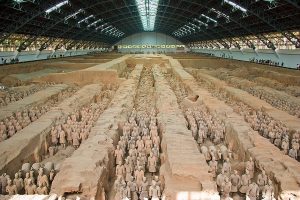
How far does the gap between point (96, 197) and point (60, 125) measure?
15.5 feet

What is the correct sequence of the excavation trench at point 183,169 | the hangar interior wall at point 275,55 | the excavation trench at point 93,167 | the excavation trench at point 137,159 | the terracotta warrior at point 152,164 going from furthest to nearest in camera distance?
the hangar interior wall at point 275,55 → the terracotta warrior at point 152,164 → the excavation trench at point 137,159 → the excavation trench at point 93,167 → the excavation trench at point 183,169

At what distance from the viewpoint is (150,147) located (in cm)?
877

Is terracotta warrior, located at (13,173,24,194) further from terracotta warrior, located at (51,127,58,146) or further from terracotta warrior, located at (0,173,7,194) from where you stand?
terracotta warrior, located at (51,127,58,146)

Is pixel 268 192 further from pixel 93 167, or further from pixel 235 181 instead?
pixel 93 167

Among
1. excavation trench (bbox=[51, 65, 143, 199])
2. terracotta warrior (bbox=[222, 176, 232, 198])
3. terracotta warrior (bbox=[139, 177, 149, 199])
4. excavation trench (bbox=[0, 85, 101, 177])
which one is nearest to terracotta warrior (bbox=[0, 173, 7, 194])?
excavation trench (bbox=[0, 85, 101, 177])

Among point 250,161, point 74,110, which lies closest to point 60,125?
point 74,110

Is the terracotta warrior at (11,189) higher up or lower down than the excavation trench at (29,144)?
lower down

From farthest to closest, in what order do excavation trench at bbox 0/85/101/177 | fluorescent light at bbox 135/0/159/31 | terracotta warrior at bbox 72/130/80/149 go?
fluorescent light at bbox 135/0/159/31, terracotta warrior at bbox 72/130/80/149, excavation trench at bbox 0/85/101/177

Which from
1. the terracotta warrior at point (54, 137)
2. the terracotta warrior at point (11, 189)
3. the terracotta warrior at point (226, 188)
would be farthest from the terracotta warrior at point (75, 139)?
the terracotta warrior at point (226, 188)

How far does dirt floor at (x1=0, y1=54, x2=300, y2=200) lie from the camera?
20.2ft

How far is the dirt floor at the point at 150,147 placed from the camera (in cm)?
615

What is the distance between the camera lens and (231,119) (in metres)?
10.6

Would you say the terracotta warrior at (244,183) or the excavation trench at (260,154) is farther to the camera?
the terracotta warrior at (244,183)

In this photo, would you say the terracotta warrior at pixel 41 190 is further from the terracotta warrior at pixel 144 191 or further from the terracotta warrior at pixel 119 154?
the terracotta warrior at pixel 119 154
